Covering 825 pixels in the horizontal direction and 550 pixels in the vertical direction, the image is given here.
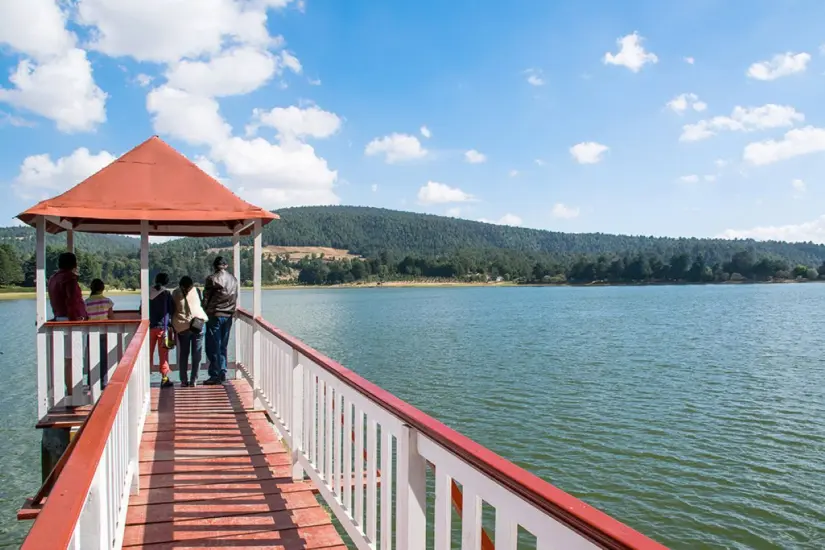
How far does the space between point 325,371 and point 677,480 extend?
814 cm

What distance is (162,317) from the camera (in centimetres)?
803

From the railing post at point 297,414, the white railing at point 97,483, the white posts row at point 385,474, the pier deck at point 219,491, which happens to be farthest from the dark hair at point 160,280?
the railing post at point 297,414

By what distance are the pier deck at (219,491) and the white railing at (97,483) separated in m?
0.32

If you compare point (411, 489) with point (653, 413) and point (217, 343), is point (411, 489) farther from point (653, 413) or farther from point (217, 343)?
point (653, 413)

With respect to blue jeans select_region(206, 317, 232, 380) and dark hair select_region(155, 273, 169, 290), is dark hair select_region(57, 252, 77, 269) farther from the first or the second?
blue jeans select_region(206, 317, 232, 380)

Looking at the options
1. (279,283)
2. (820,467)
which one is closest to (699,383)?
(820,467)

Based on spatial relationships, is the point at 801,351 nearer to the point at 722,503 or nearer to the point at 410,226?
the point at 722,503

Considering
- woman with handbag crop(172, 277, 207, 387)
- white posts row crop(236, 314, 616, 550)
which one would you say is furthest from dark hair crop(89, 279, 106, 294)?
white posts row crop(236, 314, 616, 550)

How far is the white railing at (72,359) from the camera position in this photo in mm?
6395

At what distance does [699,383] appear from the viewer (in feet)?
58.1

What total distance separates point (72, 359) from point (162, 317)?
5.32 ft

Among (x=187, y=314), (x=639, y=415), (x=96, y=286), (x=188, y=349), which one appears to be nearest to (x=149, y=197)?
(x=96, y=286)

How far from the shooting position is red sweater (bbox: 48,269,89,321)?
22.0 feet

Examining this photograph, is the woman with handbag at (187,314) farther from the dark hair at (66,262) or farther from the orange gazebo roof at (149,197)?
the dark hair at (66,262)
